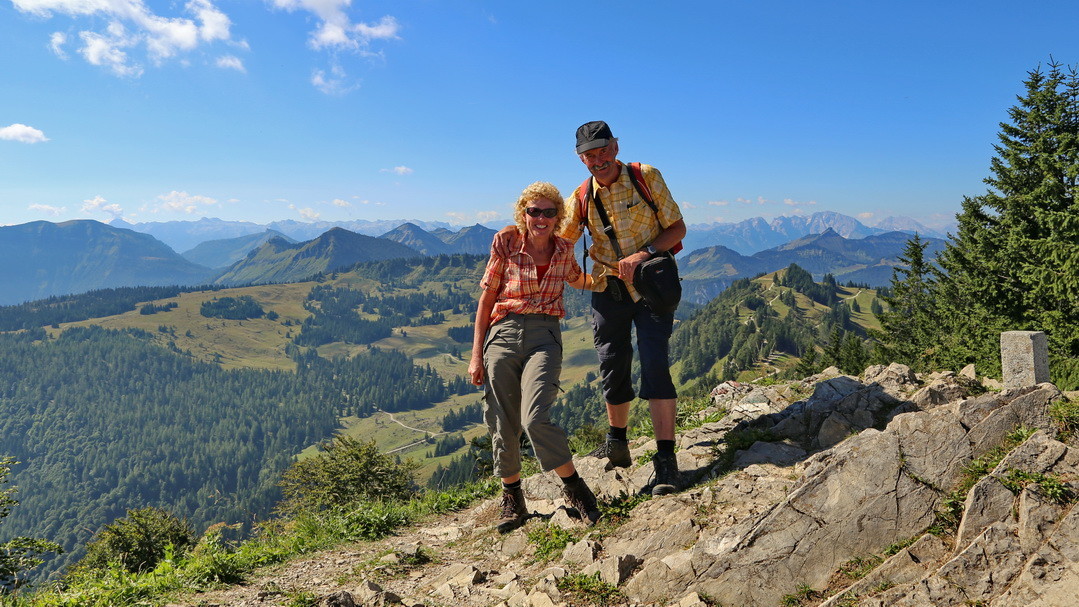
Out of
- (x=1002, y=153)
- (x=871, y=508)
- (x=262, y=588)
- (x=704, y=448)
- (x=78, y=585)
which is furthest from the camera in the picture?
(x=1002, y=153)

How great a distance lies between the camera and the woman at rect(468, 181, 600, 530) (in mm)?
6352

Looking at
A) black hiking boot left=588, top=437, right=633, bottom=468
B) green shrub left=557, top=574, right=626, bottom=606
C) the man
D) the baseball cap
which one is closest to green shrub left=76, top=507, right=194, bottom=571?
black hiking boot left=588, top=437, right=633, bottom=468

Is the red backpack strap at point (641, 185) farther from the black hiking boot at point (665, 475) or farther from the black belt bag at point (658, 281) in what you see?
the black hiking boot at point (665, 475)

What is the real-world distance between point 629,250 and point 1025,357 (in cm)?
647

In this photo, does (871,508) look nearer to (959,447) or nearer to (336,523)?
(959,447)

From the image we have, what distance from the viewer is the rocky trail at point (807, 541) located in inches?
159

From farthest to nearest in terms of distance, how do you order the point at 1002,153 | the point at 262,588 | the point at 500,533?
the point at 1002,153 < the point at 500,533 < the point at 262,588

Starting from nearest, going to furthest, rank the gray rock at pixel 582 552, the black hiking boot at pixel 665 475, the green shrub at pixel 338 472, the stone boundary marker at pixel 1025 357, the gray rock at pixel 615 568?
1. the gray rock at pixel 615 568
2. the gray rock at pixel 582 552
3. the black hiking boot at pixel 665 475
4. the stone boundary marker at pixel 1025 357
5. the green shrub at pixel 338 472

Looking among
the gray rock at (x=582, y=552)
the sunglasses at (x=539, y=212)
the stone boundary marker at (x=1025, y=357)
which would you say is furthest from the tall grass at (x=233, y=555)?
the stone boundary marker at (x=1025, y=357)

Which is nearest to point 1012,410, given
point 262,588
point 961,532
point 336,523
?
point 961,532

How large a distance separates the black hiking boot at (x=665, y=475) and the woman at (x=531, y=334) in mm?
820

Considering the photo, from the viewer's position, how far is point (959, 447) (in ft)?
16.3

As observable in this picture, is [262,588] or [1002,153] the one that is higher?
[1002,153]

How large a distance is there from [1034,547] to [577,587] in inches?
140
